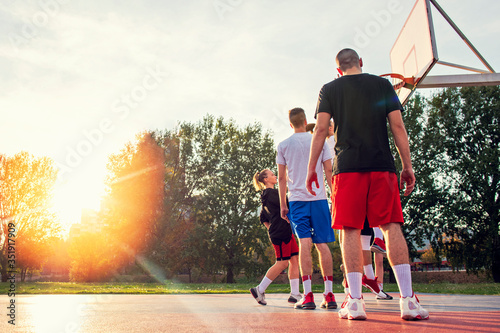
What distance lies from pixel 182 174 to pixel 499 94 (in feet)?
80.9

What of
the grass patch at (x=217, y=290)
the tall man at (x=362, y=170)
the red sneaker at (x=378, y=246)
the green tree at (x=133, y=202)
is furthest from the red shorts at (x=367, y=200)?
the green tree at (x=133, y=202)

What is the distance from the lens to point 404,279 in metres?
2.88

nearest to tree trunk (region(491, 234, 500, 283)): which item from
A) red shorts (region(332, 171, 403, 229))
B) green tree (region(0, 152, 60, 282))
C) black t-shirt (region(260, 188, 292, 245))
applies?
black t-shirt (region(260, 188, 292, 245))

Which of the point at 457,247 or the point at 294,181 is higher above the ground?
the point at 294,181

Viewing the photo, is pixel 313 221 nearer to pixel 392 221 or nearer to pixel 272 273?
pixel 272 273

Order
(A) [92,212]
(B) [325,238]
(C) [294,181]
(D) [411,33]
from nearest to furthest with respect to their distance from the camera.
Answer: (B) [325,238], (C) [294,181], (D) [411,33], (A) [92,212]

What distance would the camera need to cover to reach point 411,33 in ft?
25.6

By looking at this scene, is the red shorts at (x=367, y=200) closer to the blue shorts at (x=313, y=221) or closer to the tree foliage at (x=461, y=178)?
the blue shorts at (x=313, y=221)

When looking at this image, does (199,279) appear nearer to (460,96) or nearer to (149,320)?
(460,96)

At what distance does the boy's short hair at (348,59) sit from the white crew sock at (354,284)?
173cm

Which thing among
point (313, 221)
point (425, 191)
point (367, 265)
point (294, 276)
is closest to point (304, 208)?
point (313, 221)

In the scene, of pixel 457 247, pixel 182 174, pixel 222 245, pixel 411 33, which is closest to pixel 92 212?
pixel 182 174

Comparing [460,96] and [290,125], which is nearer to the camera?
[290,125]

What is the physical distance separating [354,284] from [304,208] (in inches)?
66.8
